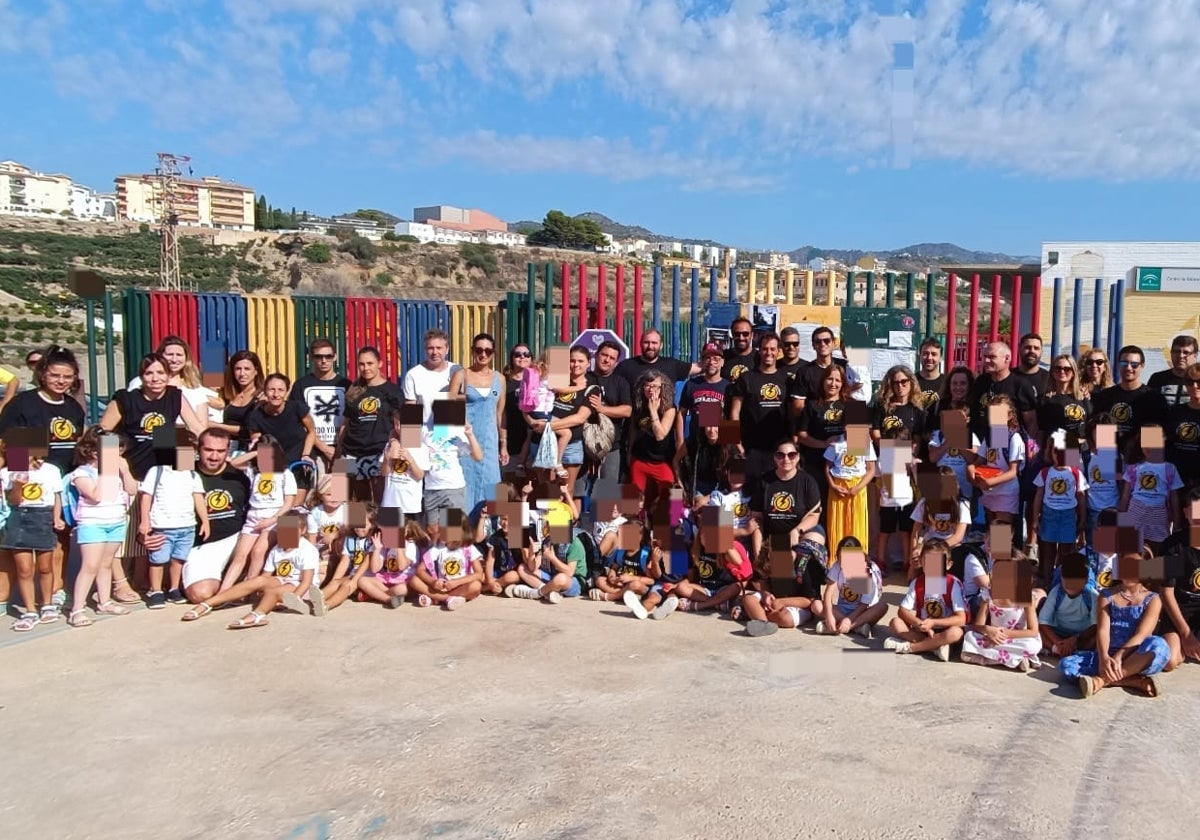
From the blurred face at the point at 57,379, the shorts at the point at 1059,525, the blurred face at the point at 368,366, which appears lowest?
the shorts at the point at 1059,525

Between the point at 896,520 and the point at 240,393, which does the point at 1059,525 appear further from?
the point at 240,393

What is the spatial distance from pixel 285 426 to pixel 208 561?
1041 mm

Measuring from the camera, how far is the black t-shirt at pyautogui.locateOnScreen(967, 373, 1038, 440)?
6648 millimetres

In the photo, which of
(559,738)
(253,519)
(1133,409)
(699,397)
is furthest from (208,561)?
(1133,409)

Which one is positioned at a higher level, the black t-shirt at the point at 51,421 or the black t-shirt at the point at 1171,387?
the black t-shirt at the point at 1171,387

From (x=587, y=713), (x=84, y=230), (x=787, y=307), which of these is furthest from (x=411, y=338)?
(x=84, y=230)

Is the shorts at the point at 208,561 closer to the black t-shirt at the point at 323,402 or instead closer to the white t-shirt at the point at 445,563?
the black t-shirt at the point at 323,402

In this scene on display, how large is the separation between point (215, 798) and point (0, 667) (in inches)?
92.2

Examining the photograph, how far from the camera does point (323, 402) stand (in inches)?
281

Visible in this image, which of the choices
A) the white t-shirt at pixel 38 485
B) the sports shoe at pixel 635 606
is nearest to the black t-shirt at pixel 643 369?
the sports shoe at pixel 635 606

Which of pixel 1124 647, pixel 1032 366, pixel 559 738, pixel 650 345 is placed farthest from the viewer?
pixel 650 345

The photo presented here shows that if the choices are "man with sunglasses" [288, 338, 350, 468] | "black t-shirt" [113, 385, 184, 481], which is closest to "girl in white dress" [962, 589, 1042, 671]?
"man with sunglasses" [288, 338, 350, 468]

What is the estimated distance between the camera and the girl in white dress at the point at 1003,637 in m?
5.35

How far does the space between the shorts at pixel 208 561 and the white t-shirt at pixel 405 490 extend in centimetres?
106
